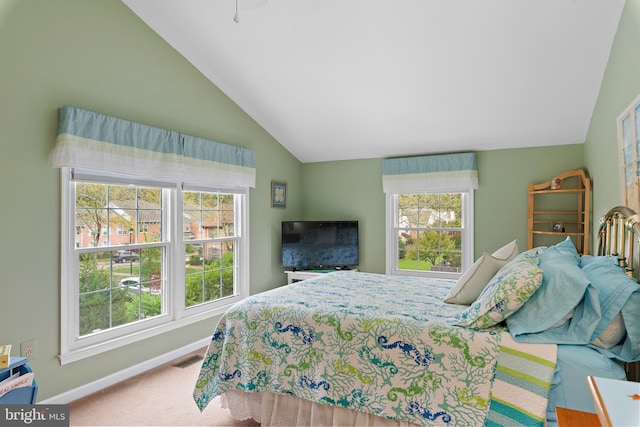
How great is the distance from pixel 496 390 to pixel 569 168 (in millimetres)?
3185

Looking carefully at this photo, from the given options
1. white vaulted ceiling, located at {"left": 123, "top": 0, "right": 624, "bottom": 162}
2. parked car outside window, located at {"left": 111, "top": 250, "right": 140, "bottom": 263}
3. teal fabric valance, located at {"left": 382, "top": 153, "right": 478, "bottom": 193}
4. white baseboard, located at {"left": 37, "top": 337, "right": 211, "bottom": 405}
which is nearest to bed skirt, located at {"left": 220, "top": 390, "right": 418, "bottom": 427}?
white baseboard, located at {"left": 37, "top": 337, "right": 211, "bottom": 405}

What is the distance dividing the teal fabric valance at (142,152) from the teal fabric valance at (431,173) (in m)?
1.82

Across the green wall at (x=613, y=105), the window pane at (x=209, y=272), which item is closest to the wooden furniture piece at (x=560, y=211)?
the green wall at (x=613, y=105)

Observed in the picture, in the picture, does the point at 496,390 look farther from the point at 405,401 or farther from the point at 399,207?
the point at 399,207

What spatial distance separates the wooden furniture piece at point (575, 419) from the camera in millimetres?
1137

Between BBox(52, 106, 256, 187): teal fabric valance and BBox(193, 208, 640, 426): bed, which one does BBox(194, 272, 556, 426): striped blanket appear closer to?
BBox(193, 208, 640, 426): bed

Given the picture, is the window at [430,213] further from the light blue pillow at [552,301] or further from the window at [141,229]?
the light blue pillow at [552,301]

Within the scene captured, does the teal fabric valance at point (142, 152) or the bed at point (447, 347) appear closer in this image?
the bed at point (447, 347)

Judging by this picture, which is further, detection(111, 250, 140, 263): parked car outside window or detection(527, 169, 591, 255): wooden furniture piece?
detection(527, 169, 591, 255): wooden furniture piece

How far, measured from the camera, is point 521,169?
13.6ft

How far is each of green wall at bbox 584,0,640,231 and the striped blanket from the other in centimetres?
152

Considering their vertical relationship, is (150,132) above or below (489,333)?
above

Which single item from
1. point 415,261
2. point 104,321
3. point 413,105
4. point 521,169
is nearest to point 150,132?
point 104,321

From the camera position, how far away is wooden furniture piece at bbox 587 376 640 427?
0.91 m
